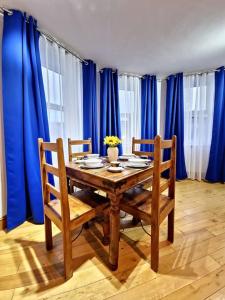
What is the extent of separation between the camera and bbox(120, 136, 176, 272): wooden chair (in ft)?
3.94

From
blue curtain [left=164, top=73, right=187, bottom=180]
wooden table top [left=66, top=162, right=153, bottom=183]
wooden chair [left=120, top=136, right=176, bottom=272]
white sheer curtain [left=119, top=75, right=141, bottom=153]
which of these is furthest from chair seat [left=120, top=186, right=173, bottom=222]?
blue curtain [left=164, top=73, right=187, bottom=180]

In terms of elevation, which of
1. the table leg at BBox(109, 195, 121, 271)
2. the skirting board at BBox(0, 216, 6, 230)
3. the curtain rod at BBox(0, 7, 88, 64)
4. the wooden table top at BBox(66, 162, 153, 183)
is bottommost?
the skirting board at BBox(0, 216, 6, 230)

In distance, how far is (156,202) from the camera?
3.96ft

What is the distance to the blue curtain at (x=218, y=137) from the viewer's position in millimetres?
3051

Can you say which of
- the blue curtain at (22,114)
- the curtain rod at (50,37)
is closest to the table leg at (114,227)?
the blue curtain at (22,114)

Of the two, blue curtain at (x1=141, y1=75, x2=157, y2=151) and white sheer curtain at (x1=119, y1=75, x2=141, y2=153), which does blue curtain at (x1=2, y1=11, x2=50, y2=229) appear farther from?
blue curtain at (x1=141, y1=75, x2=157, y2=151)

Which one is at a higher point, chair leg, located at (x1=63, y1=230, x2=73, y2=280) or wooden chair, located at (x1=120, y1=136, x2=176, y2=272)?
wooden chair, located at (x1=120, y1=136, x2=176, y2=272)

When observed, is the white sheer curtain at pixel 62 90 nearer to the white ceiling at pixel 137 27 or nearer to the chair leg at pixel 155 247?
the white ceiling at pixel 137 27

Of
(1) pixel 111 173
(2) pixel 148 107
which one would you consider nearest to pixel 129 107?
(2) pixel 148 107

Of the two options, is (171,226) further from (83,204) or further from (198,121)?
(198,121)

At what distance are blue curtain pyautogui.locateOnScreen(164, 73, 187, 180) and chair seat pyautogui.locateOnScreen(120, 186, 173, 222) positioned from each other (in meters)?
2.17

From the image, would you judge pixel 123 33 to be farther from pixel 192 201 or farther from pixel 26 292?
pixel 26 292

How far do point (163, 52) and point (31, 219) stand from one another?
2848 millimetres

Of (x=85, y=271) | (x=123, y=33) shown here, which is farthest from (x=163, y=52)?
(x=85, y=271)
